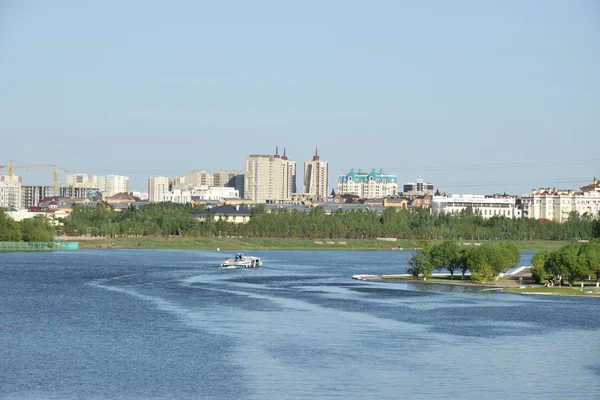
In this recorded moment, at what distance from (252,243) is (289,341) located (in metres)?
92.9

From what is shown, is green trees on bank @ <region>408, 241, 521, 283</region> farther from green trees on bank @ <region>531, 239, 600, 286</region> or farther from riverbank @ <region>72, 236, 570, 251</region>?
riverbank @ <region>72, 236, 570, 251</region>

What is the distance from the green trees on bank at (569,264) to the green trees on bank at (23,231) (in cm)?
6180

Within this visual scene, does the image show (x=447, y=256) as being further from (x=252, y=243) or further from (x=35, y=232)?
(x=252, y=243)

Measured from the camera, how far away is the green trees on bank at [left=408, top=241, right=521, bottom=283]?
68938 millimetres


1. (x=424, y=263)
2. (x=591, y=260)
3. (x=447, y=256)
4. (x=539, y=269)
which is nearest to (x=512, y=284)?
(x=539, y=269)

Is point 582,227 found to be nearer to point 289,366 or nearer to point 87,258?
point 87,258

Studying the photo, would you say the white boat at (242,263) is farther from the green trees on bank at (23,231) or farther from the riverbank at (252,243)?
the riverbank at (252,243)

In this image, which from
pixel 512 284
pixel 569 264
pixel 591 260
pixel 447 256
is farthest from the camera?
pixel 447 256

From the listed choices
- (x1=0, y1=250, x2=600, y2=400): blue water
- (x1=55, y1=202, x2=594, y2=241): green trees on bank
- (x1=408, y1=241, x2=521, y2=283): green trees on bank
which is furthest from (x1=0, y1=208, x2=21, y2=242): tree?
(x1=408, y1=241, x2=521, y2=283): green trees on bank

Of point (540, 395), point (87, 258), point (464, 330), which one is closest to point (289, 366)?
point (540, 395)

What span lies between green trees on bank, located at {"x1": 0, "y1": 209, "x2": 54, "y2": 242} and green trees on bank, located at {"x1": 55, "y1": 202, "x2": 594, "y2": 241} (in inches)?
614

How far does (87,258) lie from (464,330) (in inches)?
2385

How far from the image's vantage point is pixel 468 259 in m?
70.8

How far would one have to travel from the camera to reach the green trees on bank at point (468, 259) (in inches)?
2714
